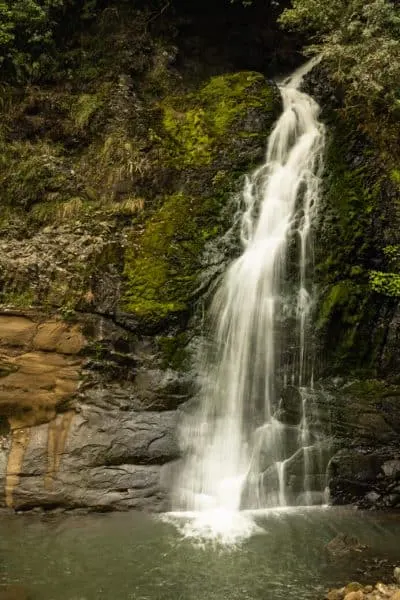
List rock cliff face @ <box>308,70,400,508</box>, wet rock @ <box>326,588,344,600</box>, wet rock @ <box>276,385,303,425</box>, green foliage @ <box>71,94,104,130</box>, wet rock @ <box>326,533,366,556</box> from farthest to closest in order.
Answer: green foliage @ <box>71,94,104,130</box>
wet rock @ <box>276,385,303,425</box>
rock cliff face @ <box>308,70,400,508</box>
wet rock @ <box>326,533,366,556</box>
wet rock @ <box>326,588,344,600</box>

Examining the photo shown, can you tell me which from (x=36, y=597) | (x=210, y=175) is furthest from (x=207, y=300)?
(x=36, y=597)

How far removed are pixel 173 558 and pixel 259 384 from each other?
127 inches

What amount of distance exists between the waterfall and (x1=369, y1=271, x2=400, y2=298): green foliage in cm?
114

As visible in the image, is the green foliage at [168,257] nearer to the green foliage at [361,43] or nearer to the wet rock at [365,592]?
the green foliage at [361,43]

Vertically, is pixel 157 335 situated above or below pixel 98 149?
below

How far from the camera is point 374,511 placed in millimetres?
8016

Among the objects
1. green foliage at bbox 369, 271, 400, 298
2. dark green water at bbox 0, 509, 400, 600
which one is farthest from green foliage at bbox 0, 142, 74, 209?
green foliage at bbox 369, 271, 400, 298

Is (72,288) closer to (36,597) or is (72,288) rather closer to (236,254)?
(236,254)

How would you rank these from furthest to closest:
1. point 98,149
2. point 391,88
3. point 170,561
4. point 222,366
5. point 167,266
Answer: point 98,149
point 391,88
point 167,266
point 222,366
point 170,561

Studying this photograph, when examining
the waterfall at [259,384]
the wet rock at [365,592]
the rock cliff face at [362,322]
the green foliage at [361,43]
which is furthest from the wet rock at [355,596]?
the green foliage at [361,43]

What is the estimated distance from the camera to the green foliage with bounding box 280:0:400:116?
9750 mm

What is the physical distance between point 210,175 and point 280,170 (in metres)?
1.48

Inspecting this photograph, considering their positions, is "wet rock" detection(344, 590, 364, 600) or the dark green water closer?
"wet rock" detection(344, 590, 364, 600)

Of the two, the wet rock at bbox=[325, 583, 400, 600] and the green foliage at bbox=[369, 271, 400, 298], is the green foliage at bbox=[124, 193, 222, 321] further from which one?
the wet rock at bbox=[325, 583, 400, 600]
